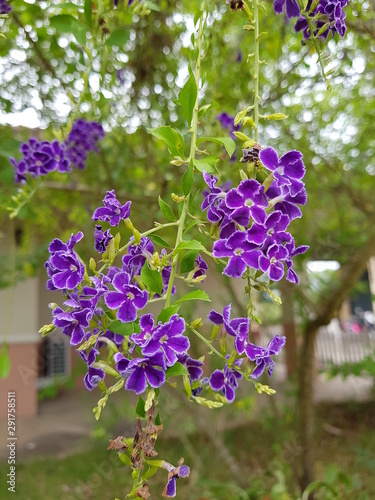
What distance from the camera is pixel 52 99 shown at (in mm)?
2420

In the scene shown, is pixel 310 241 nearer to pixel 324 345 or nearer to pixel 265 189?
pixel 265 189

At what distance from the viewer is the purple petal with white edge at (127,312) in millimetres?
606

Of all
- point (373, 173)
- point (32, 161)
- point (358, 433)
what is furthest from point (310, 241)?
point (358, 433)

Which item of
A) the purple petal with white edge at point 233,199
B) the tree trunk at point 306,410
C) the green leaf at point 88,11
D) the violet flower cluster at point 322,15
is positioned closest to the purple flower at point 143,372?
the purple petal with white edge at point 233,199

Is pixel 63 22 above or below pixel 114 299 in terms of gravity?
above

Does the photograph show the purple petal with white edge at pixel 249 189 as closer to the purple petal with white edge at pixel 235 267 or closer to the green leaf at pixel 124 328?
the purple petal with white edge at pixel 235 267

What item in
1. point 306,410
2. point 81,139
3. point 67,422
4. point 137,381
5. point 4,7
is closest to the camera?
point 137,381

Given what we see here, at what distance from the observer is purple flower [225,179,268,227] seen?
24.3 inches

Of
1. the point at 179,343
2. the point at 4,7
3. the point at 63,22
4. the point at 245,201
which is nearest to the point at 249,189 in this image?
the point at 245,201

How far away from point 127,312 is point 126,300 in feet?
0.05

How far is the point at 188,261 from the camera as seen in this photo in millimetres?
701

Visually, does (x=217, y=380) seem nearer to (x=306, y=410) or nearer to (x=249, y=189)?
(x=249, y=189)

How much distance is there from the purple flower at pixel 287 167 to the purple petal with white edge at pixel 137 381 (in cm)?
31

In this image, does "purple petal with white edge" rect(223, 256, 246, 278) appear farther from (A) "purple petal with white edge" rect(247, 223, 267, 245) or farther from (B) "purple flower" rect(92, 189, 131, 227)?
(B) "purple flower" rect(92, 189, 131, 227)
